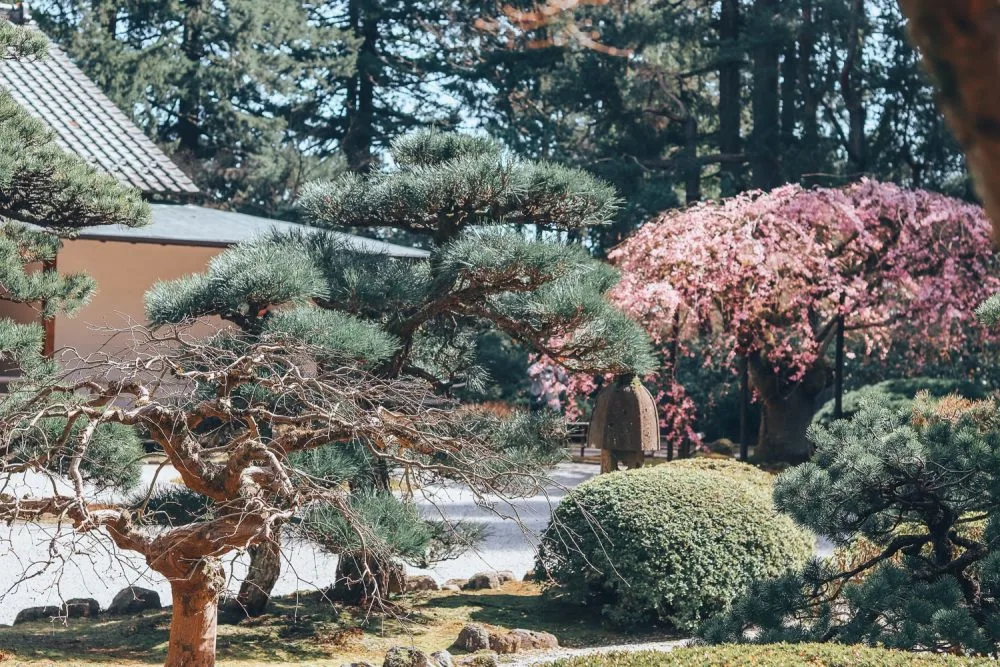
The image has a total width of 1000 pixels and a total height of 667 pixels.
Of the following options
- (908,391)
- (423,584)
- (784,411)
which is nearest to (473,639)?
(423,584)

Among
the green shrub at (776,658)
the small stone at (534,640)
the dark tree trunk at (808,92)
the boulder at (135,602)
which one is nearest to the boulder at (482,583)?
the small stone at (534,640)

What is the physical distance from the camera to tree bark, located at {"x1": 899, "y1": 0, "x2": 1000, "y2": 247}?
71 cm

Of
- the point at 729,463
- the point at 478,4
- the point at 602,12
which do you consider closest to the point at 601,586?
the point at 729,463

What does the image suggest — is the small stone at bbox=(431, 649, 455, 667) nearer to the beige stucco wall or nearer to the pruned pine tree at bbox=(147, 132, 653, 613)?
the pruned pine tree at bbox=(147, 132, 653, 613)

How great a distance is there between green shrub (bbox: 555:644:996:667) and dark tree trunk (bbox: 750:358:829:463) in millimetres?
9890

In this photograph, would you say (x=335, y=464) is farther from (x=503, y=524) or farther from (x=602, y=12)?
(x=602, y=12)

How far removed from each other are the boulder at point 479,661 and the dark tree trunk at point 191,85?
16.9 metres

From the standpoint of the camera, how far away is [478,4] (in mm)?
21594

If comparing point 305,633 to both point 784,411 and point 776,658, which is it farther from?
point 784,411

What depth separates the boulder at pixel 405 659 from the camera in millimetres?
4719

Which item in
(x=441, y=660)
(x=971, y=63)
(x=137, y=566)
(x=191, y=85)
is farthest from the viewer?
(x=191, y=85)

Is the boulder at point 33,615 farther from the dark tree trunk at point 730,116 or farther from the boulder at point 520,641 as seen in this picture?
the dark tree trunk at point 730,116

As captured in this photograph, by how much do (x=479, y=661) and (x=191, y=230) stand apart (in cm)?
870

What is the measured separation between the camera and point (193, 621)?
4.34 meters
